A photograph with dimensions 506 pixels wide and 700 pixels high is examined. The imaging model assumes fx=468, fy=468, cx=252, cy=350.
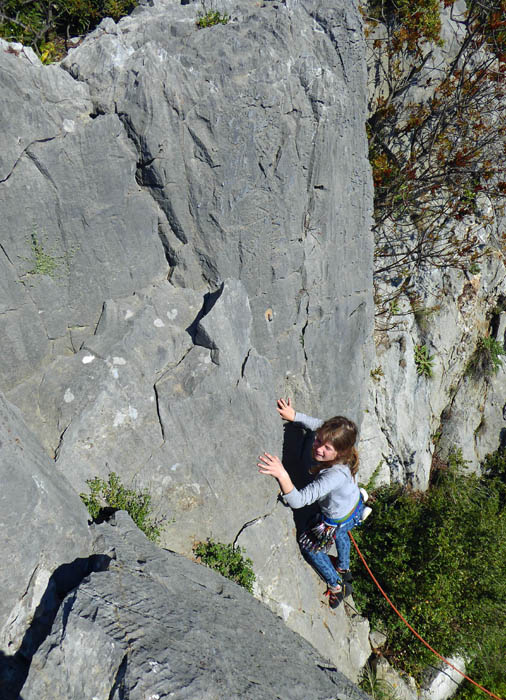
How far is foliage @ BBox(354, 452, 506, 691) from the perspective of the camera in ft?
27.3

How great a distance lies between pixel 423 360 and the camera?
37.4 feet

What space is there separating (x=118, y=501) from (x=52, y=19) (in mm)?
7600

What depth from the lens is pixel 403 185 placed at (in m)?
10.5

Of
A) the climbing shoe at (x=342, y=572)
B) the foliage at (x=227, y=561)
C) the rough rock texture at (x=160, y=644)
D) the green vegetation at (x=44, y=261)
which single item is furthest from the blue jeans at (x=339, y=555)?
the green vegetation at (x=44, y=261)

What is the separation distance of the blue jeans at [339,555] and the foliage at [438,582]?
1761 millimetres

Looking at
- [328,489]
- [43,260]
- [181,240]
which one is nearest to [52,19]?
[181,240]

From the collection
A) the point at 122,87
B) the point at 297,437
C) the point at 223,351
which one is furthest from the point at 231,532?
the point at 122,87

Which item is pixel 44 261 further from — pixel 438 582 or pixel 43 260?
pixel 438 582

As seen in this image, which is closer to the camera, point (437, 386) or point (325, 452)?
point (325, 452)

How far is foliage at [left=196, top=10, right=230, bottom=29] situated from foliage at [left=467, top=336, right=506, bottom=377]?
410 inches

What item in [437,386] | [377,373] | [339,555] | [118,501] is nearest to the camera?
[118,501]

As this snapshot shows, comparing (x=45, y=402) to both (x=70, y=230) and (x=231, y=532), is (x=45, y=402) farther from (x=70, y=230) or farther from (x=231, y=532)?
(x=231, y=532)

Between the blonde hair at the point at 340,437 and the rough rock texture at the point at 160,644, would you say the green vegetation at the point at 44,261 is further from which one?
the blonde hair at the point at 340,437

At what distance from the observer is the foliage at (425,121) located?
10.4 metres
